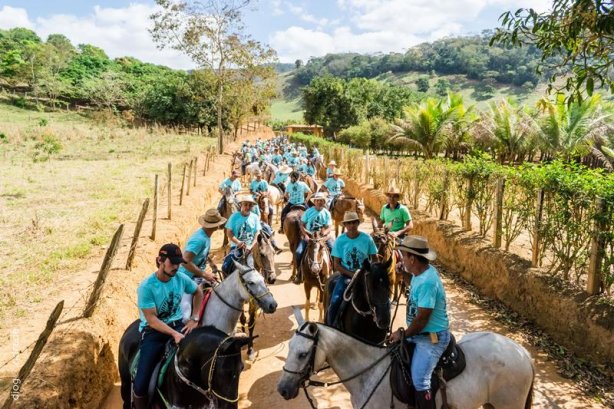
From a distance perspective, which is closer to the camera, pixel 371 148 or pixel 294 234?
pixel 294 234

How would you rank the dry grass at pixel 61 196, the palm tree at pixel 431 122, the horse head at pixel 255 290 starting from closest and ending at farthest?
the horse head at pixel 255 290 → the dry grass at pixel 61 196 → the palm tree at pixel 431 122

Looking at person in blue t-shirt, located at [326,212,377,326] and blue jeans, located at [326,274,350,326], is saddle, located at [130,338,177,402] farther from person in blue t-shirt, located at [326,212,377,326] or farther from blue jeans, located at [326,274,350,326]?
person in blue t-shirt, located at [326,212,377,326]

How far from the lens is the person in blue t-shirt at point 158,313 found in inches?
172

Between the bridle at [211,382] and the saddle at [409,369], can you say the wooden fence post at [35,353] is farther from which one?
the saddle at [409,369]

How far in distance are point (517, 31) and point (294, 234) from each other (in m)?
7.10

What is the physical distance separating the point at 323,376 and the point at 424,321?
3.24m

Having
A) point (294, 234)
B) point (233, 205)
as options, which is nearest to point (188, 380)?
point (294, 234)

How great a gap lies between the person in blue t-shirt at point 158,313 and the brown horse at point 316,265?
3.71m

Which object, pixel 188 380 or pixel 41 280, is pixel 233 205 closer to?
pixel 41 280

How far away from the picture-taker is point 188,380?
13.1ft

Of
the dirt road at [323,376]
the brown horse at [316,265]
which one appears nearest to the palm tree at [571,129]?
the dirt road at [323,376]

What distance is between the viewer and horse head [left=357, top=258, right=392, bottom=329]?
5383 millimetres

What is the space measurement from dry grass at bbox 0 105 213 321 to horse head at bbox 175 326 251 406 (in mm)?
4751

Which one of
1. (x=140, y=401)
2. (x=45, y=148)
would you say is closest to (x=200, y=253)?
(x=140, y=401)
